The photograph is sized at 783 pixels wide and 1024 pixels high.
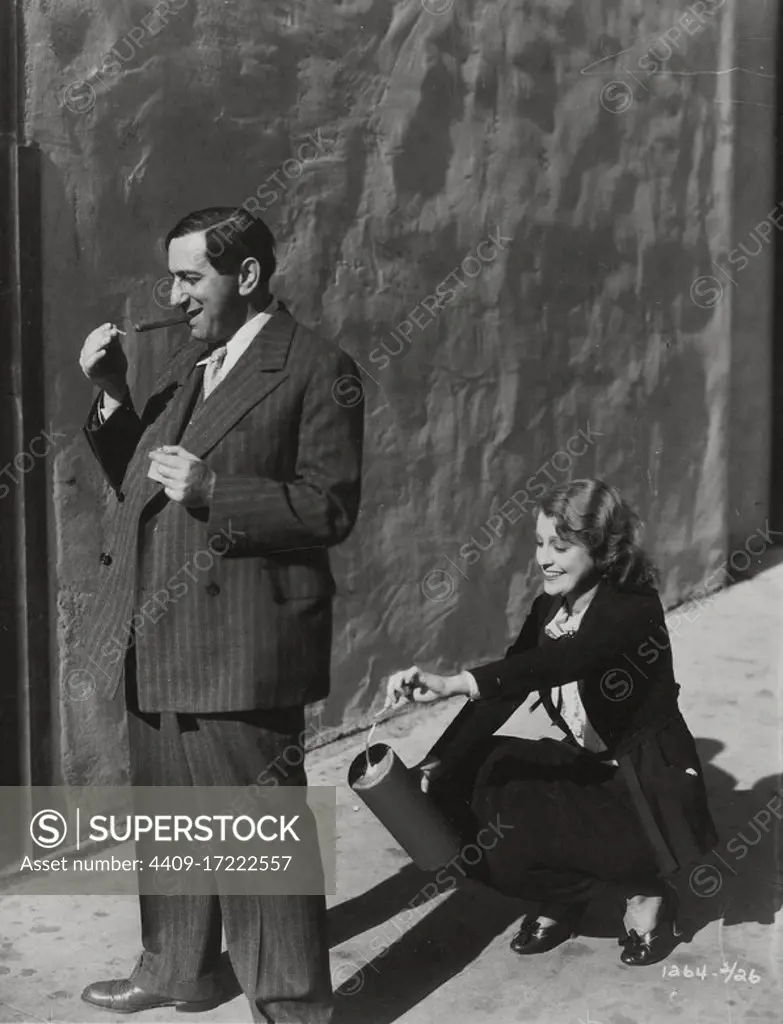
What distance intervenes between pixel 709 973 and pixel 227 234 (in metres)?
2.26

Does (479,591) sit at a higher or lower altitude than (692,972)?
higher

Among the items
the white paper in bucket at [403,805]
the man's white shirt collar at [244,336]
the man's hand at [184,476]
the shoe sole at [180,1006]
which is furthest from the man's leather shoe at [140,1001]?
the man's white shirt collar at [244,336]

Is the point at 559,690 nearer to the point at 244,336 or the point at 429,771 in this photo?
the point at 429,771

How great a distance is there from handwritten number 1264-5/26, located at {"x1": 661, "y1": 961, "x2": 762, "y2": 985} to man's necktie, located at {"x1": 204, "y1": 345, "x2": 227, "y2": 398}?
1.93 meters

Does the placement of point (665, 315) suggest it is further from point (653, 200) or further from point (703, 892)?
point (703, 892)

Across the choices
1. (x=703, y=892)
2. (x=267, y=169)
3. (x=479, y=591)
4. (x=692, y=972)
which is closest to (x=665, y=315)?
(x=479, y=591)

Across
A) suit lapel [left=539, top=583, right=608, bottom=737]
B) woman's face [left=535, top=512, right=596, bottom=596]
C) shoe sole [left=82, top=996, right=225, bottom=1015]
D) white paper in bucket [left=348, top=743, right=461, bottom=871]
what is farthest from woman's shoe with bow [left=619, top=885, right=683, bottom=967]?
shoe sole [left=82, top=996, right=225, bottom=1015]

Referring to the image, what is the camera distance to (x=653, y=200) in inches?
254

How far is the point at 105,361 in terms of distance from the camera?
368 cm

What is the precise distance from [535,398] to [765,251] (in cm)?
154

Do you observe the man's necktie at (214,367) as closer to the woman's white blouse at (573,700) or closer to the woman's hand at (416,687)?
the woman's hand at (416,687)

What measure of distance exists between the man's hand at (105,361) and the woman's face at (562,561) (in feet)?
3.76

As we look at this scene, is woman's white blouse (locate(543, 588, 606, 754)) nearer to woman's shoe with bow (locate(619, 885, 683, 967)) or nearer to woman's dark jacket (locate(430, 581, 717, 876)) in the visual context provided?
woman's dark jacket (locate(430, 581, 717, 876))

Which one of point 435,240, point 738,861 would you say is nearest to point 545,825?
point 738,861
